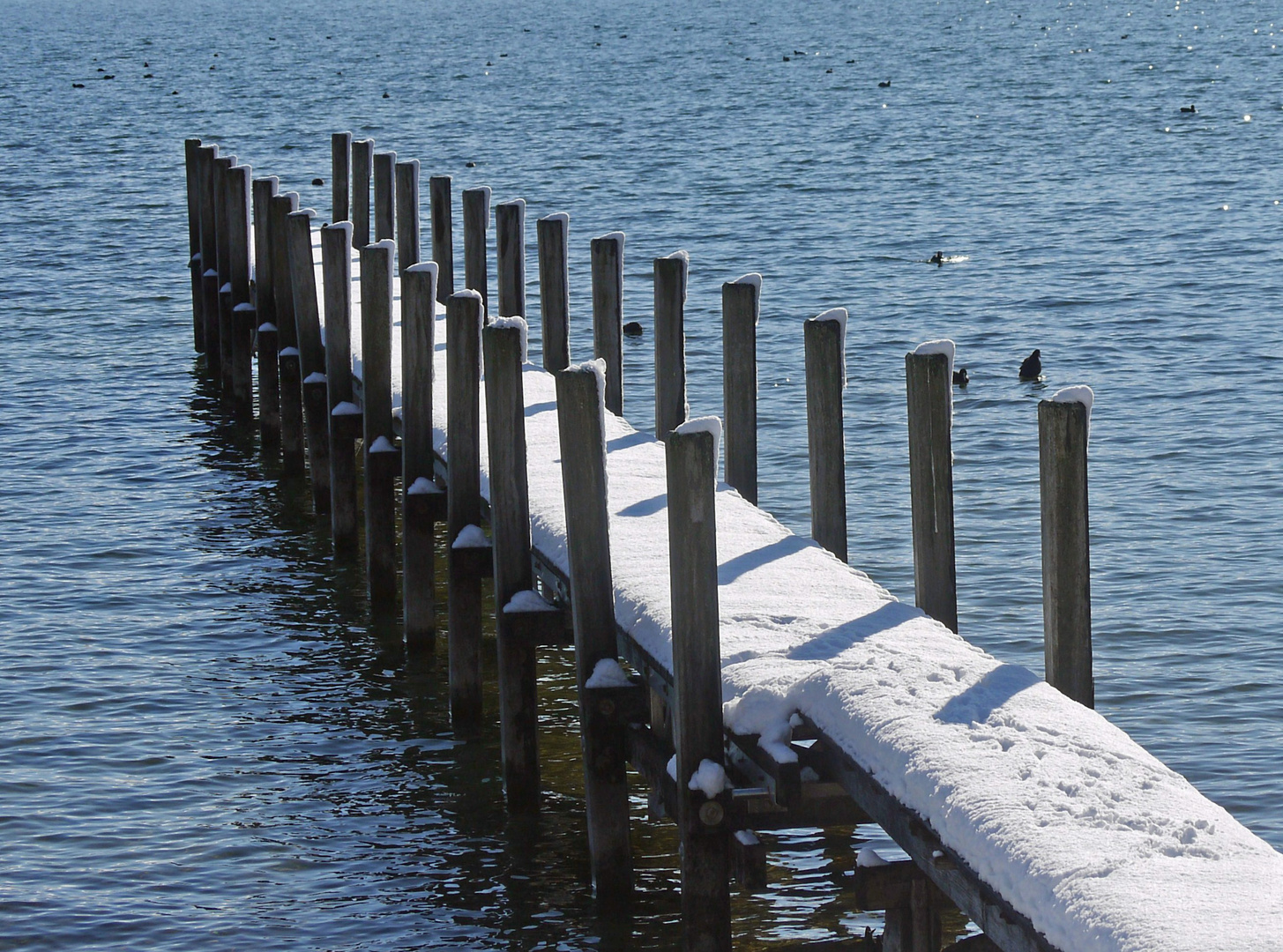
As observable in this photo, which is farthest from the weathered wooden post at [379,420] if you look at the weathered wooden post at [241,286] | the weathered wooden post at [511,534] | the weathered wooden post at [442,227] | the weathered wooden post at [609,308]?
the weathered wooden post at [241,286]

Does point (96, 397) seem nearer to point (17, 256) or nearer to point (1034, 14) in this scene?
point (17, 256)

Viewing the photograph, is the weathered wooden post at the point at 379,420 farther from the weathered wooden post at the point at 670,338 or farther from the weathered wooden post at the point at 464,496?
the weathered wooden post at the point at 670,338

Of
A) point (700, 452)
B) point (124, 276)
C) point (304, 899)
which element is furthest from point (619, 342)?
point (124, 276)

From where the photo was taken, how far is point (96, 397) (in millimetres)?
18594

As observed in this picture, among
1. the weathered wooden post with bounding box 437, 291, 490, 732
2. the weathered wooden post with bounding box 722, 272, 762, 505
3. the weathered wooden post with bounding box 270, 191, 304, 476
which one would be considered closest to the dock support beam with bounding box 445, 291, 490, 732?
the weathered wooden post with bounding box 437, 291, 490, 732

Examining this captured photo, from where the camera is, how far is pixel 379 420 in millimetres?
11586

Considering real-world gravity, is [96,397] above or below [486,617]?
above

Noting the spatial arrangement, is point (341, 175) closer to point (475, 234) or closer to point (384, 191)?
point (384, 191)

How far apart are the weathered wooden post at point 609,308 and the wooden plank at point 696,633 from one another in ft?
16.0

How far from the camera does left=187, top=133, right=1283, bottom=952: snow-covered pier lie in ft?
A: 16.3

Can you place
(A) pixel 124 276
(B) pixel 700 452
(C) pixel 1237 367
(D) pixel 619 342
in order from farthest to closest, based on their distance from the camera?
(A) pixel 124 276, (C) pixel 1237 367, (D) pixel 619 342, (B) pixel 700 452

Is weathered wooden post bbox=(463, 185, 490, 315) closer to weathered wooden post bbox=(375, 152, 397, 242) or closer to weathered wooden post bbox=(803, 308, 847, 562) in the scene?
weathered wooden post bbox=(375, 152, 397, 242)

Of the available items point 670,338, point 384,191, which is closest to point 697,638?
point 670,338

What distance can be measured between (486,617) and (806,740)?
6.13 m
